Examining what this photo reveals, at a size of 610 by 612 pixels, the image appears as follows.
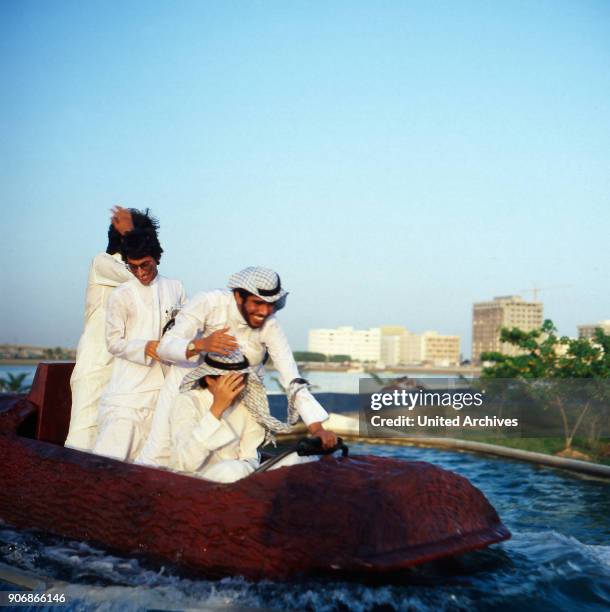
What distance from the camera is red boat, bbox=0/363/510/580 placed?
3152 millimetres

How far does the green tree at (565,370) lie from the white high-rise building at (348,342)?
440 ft

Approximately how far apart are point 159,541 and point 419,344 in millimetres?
155051

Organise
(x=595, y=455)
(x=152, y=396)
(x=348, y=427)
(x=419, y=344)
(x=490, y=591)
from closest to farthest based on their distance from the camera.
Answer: (x=490, y=591)
(x=152, y=396)
(x=595, y=455)
(x=348, y=427)
(x=419, y=344)

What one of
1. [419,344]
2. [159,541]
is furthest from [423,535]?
[419,344]

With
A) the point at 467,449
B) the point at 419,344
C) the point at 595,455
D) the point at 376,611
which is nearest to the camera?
the point at 376,611

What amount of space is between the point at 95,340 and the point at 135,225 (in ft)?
2.91

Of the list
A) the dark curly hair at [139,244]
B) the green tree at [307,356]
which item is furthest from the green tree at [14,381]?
the green tree at [307,356]

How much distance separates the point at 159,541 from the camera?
11.6ft

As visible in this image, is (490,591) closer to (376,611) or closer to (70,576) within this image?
(376,611)

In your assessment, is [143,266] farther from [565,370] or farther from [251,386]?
[565,370]

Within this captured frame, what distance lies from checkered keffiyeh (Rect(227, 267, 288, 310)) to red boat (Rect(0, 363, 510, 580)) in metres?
0.90

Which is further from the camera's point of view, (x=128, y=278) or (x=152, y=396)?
(x=128, y=278)

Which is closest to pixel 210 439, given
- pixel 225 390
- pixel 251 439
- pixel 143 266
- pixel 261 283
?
pixel 225 390

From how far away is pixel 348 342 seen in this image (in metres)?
148
